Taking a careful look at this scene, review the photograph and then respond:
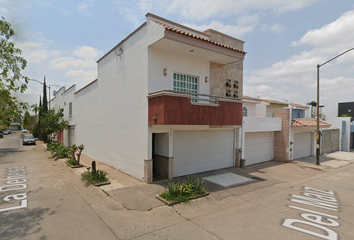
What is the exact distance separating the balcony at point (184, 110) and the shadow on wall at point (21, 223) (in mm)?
4971

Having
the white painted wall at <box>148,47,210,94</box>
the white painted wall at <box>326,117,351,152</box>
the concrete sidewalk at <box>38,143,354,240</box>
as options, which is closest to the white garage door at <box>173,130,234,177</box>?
the concrete sidewalk at <box>38,143,354,240</box>

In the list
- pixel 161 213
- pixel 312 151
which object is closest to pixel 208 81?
pixel 161 213

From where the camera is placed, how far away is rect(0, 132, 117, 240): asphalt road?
5070 mm

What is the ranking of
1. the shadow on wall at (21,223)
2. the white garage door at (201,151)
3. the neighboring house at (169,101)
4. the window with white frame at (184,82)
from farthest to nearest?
1. the white garage door at (201,151)
2. the window with white frame at (184,82)
3. the neighboring house at (169,101)
4. the shadow on wall at (21,223)

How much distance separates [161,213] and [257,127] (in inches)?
389

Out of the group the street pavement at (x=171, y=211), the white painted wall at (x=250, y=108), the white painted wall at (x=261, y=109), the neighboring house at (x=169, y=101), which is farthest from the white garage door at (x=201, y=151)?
the white painted wall at (x=261, y=109)

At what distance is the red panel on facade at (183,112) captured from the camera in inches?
319

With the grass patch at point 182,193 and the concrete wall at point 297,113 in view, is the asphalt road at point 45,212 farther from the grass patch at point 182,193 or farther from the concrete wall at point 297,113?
the concrete wall at point 297,113

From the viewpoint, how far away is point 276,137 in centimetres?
1573

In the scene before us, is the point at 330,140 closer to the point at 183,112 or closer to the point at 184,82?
the point at 184,82

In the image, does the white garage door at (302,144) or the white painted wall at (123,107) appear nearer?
the white painted wall at (123,107)

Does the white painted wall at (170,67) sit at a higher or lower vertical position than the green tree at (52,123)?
higher

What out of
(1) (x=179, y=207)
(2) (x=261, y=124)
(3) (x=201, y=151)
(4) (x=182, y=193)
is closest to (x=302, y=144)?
(2) (x=261, y=124)

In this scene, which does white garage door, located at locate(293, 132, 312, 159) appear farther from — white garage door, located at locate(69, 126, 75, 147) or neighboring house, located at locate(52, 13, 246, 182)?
Result: white garage door, located at locate(69, 126, 75, 147)
